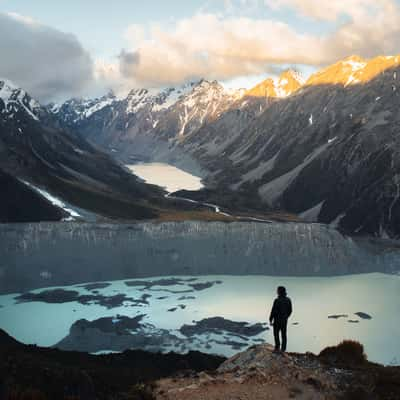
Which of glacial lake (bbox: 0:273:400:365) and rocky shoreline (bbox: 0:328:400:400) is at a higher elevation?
rocky shoreline (bbox: 0:328:400:400)

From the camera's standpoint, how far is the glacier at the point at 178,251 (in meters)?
91.2

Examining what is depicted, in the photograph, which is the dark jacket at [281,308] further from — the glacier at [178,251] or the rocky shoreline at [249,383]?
the glacier at [178,251]

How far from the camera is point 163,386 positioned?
18953 millimetres

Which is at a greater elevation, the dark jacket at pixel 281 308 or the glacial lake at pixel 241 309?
the dark jacket at pixel 281 308

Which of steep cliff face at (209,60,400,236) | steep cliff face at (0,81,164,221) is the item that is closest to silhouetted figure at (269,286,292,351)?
steep cliff face at (0,81,164,221)

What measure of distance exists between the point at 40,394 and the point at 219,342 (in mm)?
45729

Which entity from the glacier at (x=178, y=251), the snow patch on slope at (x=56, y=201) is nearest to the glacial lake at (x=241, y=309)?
the glacier at (x=178, y=251)

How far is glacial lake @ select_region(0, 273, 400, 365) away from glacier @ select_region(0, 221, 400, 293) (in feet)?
10.9

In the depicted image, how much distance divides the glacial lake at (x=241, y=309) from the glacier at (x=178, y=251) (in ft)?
10.9

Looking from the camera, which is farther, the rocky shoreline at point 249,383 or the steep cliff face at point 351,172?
the steep cliff face at point 351,172

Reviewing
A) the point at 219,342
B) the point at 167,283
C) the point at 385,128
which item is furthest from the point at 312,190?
the point at 219,342

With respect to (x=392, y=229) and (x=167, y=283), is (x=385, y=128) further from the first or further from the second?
(x=167, y=283)

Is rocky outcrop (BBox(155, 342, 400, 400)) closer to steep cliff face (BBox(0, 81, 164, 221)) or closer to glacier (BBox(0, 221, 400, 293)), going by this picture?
glacier (BBox(0, 221, 400, 293))

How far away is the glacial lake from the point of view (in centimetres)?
6097
